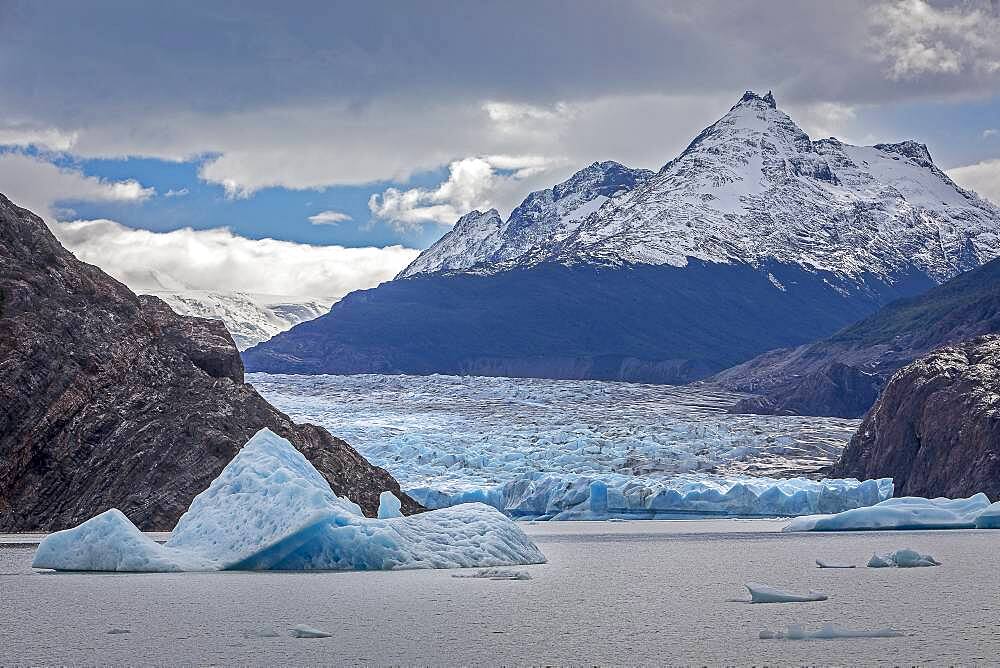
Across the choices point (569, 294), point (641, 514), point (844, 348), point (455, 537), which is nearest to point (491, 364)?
point (569, 294)

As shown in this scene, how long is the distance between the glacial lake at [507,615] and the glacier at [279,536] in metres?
0.53

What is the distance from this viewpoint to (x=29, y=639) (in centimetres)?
1102

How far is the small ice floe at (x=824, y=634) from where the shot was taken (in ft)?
A: 33.8

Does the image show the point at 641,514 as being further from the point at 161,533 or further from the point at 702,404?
the point at 702,404

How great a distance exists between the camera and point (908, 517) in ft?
105

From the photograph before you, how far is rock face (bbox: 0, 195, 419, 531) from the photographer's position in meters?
31.8

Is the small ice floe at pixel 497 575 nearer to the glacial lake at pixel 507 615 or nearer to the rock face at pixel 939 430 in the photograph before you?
the glacial lake at pixel 507 615

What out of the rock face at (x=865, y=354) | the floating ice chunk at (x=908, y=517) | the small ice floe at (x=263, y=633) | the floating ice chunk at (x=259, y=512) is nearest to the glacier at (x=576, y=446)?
the rock face at (x=865, y=354)

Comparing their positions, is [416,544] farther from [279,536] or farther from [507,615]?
[507,615]

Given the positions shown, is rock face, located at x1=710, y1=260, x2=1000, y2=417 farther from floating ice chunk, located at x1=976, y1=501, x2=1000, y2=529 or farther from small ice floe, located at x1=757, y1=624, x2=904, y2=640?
small ice floe, located at x1=757, y1=624, x2=904, y2=640

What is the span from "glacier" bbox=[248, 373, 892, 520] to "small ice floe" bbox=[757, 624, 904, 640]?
115 ft

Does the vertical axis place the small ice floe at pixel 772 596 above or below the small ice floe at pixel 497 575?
above

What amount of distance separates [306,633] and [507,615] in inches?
91.0

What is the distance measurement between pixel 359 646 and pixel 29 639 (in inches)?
113
